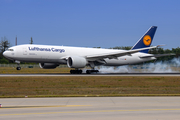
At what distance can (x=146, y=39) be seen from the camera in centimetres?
4900

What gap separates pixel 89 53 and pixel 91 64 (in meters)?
2.16

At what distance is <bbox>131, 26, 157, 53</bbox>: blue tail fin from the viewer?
4862 centimetres

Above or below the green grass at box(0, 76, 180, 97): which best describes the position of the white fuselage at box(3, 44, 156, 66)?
above

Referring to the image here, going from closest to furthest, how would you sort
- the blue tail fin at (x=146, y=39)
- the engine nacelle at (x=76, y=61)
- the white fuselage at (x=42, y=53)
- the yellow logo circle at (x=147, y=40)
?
the white fuselage at (x=42, y=53) → the engine nacelle at (x=76, y=61) → the blue tail fin at (x=146, y=39) → the yellow logo circle at (x=147, y=40)

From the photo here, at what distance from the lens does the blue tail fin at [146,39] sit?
48.6m

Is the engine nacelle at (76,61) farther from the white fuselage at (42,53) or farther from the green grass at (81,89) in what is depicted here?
the green grass at (81,89)

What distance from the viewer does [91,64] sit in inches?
1630

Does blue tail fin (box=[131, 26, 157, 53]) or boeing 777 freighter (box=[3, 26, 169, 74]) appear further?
blue tail fin (box=[131, 26, 157, 53])
